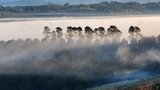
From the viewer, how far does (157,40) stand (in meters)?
92.9

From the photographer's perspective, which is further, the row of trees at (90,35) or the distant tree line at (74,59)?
the row of trees at (90,35)

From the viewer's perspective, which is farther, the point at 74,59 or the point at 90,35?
the point at 90,35

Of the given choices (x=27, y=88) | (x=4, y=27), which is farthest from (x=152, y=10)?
(x=27, y=88)

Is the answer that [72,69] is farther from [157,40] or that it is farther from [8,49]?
[157,40]

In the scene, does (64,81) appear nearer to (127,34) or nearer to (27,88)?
(27,88)

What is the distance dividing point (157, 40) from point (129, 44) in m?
7.82

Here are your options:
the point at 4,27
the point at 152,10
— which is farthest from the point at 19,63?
the point at 152,10

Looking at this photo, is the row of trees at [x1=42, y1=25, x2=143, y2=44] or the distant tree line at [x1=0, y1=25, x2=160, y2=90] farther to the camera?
the row of trees at [x1=42, y1=25, x2=143, y2=44]

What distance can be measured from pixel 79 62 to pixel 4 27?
221ft

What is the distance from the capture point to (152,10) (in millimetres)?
172875

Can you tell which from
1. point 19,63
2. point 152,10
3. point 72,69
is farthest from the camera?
point 152,10

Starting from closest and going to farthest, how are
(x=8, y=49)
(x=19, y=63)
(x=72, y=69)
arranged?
(x=72, y=69) < (x=19, y=63) < (x=8, y=49)

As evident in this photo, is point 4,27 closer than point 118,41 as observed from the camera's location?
No

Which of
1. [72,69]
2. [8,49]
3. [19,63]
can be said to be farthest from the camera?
[8,49]
